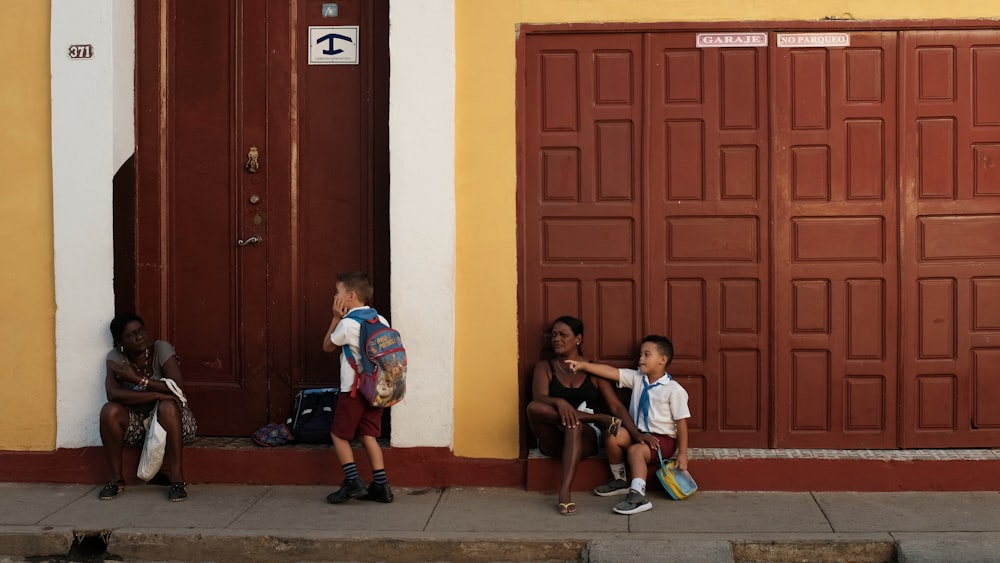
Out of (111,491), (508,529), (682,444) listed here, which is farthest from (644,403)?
(111,491)

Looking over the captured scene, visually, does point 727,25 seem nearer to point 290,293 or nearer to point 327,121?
point 327,121

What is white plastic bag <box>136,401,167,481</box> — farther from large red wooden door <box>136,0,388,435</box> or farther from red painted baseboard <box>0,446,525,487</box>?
large red wooden door <box>136,0,388,435</box>

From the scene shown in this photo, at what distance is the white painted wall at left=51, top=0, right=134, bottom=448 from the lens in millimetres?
6723

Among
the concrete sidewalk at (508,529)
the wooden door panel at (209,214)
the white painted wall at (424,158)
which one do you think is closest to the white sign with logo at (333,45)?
the wooden door panel at (209,214)

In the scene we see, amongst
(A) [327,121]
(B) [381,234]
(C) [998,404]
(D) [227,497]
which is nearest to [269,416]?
(D) [227,497]

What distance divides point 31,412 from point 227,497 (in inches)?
56.6

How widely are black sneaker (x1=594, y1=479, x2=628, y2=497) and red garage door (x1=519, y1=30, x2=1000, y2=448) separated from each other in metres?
0.68

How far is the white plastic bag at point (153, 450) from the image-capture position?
6.44 meters

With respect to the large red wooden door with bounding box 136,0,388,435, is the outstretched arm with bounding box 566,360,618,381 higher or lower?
lower

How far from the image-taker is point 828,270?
22.0 ft

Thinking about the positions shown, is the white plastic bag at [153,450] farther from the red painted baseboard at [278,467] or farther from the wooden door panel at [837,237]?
the wooden door panel at [837,237]

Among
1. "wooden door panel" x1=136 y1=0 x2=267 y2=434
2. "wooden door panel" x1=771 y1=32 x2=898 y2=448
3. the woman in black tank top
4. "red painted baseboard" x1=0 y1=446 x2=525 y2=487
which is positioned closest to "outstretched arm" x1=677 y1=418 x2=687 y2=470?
the woman in black tank top

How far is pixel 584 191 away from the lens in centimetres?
678

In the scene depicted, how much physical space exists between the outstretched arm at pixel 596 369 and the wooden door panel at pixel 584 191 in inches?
7.8
